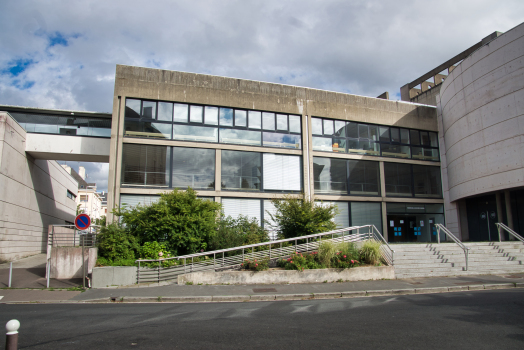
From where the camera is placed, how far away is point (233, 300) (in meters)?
10.9

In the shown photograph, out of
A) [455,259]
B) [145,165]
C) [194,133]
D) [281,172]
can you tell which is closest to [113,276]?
[145,165]

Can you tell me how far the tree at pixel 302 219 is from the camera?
674 inches

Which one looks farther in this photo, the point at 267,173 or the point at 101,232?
the point at 267,173

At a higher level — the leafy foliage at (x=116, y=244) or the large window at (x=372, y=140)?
the large window at (x=372, y=140)

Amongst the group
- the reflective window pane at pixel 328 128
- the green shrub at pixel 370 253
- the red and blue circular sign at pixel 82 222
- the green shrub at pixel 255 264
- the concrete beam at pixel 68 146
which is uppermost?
the reflective window pane at pixel 328 128

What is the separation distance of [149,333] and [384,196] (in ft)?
69.2

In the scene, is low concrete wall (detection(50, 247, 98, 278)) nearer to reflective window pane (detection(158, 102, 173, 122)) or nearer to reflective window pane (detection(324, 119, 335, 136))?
reflective window pane (detection(158, 102, 173, 122))

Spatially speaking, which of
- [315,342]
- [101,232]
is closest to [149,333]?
[315,342]

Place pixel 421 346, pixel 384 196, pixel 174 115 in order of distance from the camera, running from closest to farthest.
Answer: pixel 421 346 < pixel 174 115 < pixel 384 196

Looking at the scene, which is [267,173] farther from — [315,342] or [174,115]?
[315,342]

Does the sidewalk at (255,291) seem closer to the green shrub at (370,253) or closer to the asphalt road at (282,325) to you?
the asphalt road at (282,325)

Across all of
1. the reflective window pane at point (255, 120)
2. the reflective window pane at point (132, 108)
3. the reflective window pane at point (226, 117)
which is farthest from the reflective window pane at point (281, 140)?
the reflective window pane at point (132, 108)

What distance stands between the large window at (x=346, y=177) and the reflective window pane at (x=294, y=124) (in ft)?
7.21

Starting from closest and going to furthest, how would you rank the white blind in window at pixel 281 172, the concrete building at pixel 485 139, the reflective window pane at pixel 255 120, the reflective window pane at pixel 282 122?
the concrete building at pixel 485 139, the white blind in window at pixel 281 172, the reflective window pane at pixel 255 120, the reflective window pane at pixel 282 122
